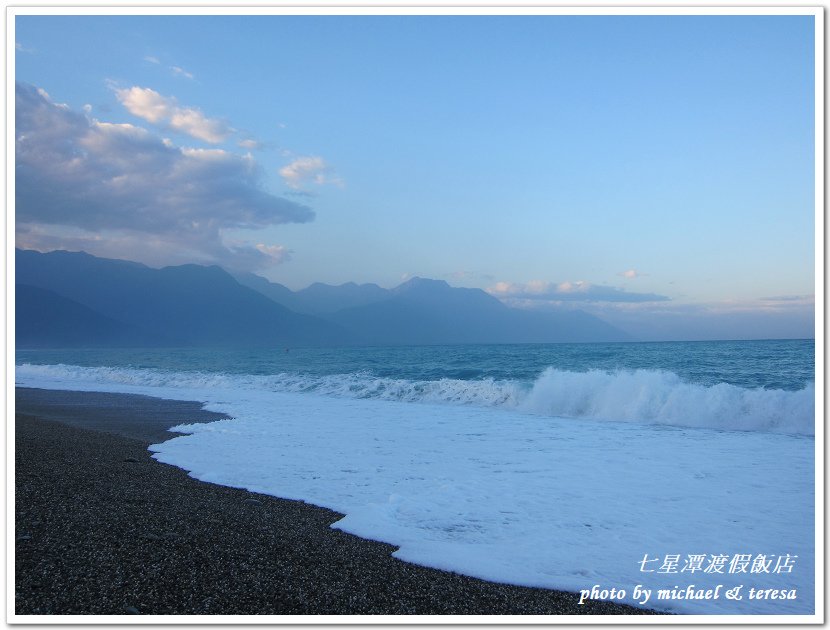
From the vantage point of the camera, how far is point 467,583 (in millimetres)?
3697

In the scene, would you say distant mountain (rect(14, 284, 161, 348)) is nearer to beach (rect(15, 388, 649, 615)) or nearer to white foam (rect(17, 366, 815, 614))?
white foam (rect(17, 366, 815, 614))

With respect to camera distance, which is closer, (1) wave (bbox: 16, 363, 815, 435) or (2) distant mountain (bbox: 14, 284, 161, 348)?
(1) wave (bbox: 16, 363, 815, 435)

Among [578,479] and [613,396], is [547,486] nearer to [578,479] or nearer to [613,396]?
[578,479]

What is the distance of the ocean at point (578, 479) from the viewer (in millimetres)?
4141

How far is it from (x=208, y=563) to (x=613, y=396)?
14.3 m


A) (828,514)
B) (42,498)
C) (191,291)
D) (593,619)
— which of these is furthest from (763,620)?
(191,291)

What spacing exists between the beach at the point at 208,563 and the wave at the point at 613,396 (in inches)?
452

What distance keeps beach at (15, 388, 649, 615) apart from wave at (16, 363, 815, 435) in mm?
11471

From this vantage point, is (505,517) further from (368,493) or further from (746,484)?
(746,484)

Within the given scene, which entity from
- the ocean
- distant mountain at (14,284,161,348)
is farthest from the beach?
distant mountain at (14,284,161,348)

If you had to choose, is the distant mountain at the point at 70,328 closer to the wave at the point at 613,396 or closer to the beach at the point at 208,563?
the wave at the point at 613,396

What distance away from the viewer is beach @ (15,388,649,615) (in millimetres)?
3188

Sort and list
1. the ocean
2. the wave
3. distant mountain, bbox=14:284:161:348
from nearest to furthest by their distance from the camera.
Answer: the ocean
the wave
distant mountain, bbox=14:284:161:348

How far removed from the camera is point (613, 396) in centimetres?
1576
